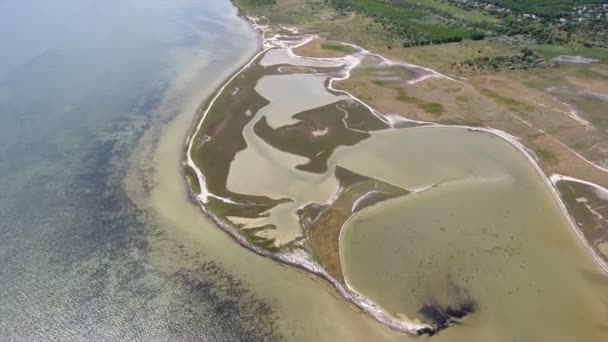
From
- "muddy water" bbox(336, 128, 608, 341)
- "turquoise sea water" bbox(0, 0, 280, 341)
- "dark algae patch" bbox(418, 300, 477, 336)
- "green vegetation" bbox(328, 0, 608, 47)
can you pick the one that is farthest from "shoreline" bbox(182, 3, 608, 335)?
"green vegetation" bbox(328, 0, 608, 47)

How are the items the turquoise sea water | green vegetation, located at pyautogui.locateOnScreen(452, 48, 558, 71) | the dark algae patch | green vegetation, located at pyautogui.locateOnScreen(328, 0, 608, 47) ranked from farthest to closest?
green vegetation, located at pyautogui.locateOnScreen(328, 0, 608, 47) → green vegetation, located at pyautogui.locateOnScreen(452, 48, 558, 71) → the turquoise sea water → the dark algae patch

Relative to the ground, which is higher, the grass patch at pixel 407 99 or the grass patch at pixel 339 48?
the grass patch at pixel 407 99

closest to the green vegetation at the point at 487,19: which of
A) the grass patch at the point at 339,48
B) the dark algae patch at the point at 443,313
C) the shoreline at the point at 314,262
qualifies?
the grass patch at the point at 339,48

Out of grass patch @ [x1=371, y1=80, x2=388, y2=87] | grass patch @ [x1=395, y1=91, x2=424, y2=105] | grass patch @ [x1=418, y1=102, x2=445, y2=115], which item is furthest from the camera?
grass patch @ [x1=371, y1=80, x2=388, y2=87]

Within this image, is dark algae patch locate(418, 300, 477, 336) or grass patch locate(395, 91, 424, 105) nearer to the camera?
dark algae patch locate(418, 300, 477, 336)

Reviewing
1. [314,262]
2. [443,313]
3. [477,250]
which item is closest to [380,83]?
[477,250]

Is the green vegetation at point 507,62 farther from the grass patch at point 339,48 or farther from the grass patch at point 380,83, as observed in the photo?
the grass patch at point 339,48

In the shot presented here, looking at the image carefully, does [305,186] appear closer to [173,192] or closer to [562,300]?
[173,192]

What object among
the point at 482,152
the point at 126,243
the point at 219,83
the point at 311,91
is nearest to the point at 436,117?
the point at 482,152

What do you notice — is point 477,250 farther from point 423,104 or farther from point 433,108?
point 423,104

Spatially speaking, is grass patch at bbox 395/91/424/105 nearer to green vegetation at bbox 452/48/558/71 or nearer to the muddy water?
the muddy water
